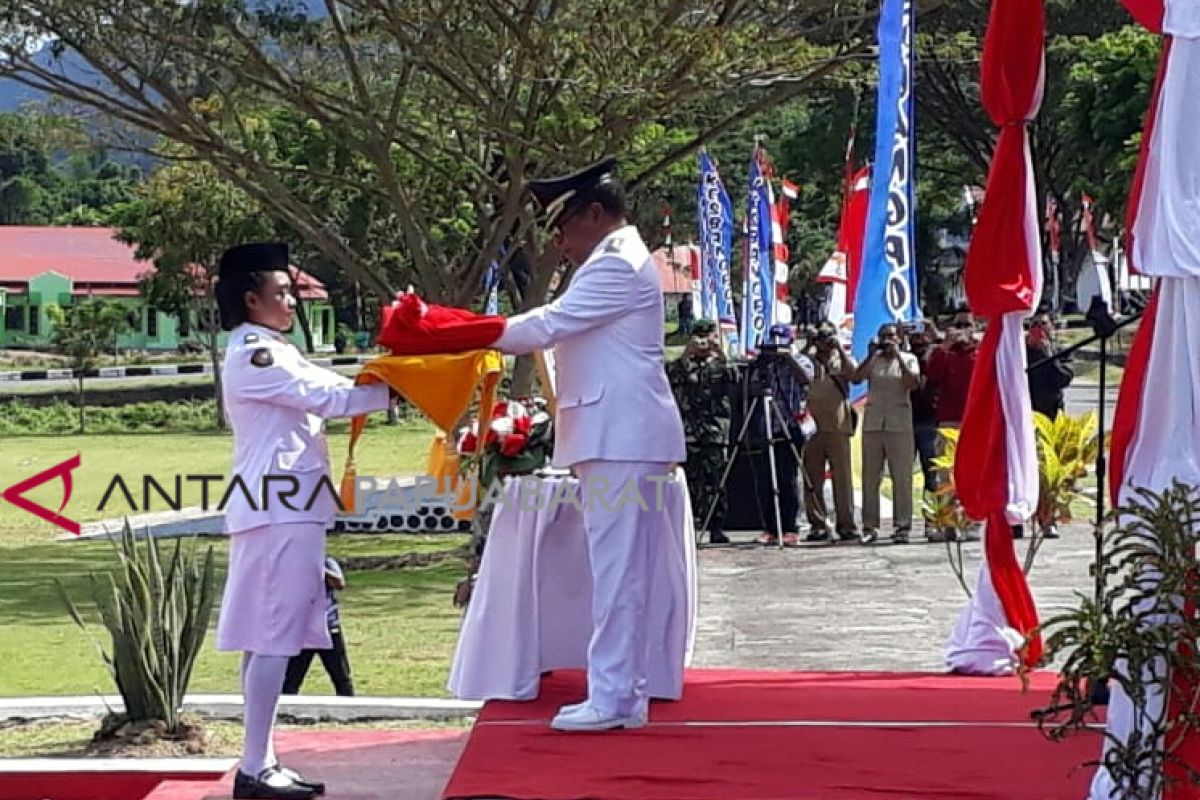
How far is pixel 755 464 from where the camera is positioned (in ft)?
52.5

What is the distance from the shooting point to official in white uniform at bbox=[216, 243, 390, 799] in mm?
6129

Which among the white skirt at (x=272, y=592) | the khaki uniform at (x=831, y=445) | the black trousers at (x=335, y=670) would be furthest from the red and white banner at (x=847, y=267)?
the white skirt at (x=272, y=592)

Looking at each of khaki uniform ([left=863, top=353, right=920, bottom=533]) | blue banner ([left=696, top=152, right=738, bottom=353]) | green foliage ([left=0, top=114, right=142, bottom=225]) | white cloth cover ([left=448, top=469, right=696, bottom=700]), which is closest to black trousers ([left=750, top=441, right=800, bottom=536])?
Result: khaki uniform ([left=863, top=353, right=920, bottom=533])

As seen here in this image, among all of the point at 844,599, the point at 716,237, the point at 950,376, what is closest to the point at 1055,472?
the point at 844,599

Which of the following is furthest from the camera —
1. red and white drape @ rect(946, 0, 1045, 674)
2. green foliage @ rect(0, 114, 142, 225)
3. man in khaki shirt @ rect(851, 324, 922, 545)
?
green foliage @ rect(0, 114, 142, 225)

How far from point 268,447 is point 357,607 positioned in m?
7.31

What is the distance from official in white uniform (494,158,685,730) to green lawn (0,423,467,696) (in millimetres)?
3031

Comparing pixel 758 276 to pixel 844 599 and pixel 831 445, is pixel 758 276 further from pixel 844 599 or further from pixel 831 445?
pixel 844 599

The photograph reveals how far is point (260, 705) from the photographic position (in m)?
6.16

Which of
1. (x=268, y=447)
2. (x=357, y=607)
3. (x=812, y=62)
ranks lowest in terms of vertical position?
(x=357, y=607)

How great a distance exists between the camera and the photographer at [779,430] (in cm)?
1597

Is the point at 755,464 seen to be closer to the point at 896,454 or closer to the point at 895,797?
the point at 896,454

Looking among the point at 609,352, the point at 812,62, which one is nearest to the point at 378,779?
the point at 609,352

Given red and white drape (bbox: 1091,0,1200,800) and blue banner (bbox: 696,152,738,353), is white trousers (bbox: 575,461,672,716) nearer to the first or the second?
red and white drape (bbox: 1091,0,1200,800)
